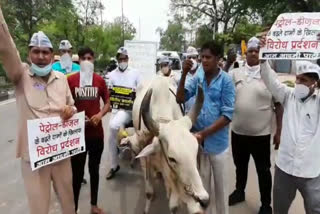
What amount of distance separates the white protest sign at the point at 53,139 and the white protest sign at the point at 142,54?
599 centimetres

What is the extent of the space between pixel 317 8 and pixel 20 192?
64.4ft

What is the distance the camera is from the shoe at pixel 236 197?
4883mm

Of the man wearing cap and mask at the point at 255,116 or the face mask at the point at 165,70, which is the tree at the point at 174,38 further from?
the man wearing cap and mask at the point at 255,116

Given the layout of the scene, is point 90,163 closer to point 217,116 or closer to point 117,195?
point 117,195

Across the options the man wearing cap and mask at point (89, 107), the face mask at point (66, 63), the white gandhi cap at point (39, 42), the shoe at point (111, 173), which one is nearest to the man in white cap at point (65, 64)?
the face mask at point (66, 63)

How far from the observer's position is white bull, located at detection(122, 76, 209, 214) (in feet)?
9.68

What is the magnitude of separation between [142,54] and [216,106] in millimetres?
6008

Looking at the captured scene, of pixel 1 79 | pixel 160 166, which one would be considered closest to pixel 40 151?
pixel 160 166

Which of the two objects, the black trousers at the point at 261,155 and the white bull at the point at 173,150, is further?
the black trousers at the point at 261,155

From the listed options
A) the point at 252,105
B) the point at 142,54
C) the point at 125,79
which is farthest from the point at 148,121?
the point at 142,54

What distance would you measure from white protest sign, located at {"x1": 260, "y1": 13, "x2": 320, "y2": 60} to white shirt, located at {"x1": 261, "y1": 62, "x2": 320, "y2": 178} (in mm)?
437

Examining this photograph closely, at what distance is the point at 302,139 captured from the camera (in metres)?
3.24

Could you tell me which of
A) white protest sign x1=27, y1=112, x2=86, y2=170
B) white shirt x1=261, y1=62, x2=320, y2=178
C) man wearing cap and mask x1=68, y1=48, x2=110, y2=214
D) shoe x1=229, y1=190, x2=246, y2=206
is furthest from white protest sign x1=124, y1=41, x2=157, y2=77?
white shirt x1=261, y1=62, x2=320, y2=178

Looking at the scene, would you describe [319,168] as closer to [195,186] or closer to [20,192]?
[195,186]
